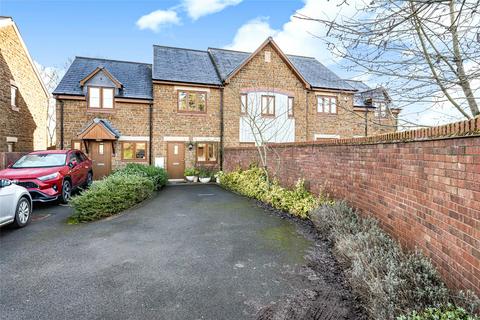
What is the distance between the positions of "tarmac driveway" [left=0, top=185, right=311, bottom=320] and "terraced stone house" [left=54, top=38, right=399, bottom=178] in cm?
837

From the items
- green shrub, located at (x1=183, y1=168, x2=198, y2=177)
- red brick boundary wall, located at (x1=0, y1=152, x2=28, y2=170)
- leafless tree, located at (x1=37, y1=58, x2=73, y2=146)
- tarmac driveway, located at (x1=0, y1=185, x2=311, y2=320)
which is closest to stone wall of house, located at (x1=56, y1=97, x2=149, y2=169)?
red brick boundary wall, located at (x1=0, y1=152, x2=28, y2=170)

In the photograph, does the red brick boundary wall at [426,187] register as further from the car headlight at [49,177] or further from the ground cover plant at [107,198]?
the car headlight at [49,177]

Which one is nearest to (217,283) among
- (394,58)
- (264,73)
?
(394,58)

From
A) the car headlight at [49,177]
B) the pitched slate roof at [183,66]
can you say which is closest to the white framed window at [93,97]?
the pitched slate roof at [183,66]

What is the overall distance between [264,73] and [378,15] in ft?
49.1

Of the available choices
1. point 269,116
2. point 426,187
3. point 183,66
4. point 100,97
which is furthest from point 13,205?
point 269,116

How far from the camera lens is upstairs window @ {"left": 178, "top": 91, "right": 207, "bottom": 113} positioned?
16.3 metres

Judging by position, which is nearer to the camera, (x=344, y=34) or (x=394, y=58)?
(x=344, y=34)

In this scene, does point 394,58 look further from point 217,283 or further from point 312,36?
point 217,283

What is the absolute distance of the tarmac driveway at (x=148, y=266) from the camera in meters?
3.25

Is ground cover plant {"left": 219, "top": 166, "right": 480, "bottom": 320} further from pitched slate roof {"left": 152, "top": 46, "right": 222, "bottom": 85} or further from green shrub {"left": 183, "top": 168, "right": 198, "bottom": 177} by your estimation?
pitched slate roof {"left": 152, "top": 46, "right": 222, "bottom": 85}

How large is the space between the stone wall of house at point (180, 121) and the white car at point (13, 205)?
9.23 metres

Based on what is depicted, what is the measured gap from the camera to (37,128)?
714 inches

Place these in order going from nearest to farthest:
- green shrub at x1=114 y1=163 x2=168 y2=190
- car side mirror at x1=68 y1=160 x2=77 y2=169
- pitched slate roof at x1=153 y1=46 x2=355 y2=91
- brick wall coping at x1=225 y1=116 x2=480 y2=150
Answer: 1. brick wall coping at x1=225 y1=116 x2=480 y2=150
2. car side mirror at x1=68 y1=160 x2=77 y2=169
3. green shrub at x1=114 y1=163 x2=168 y2=190
4. pitched slate roof at x1=153 y1=46 x2=355 y2=91
